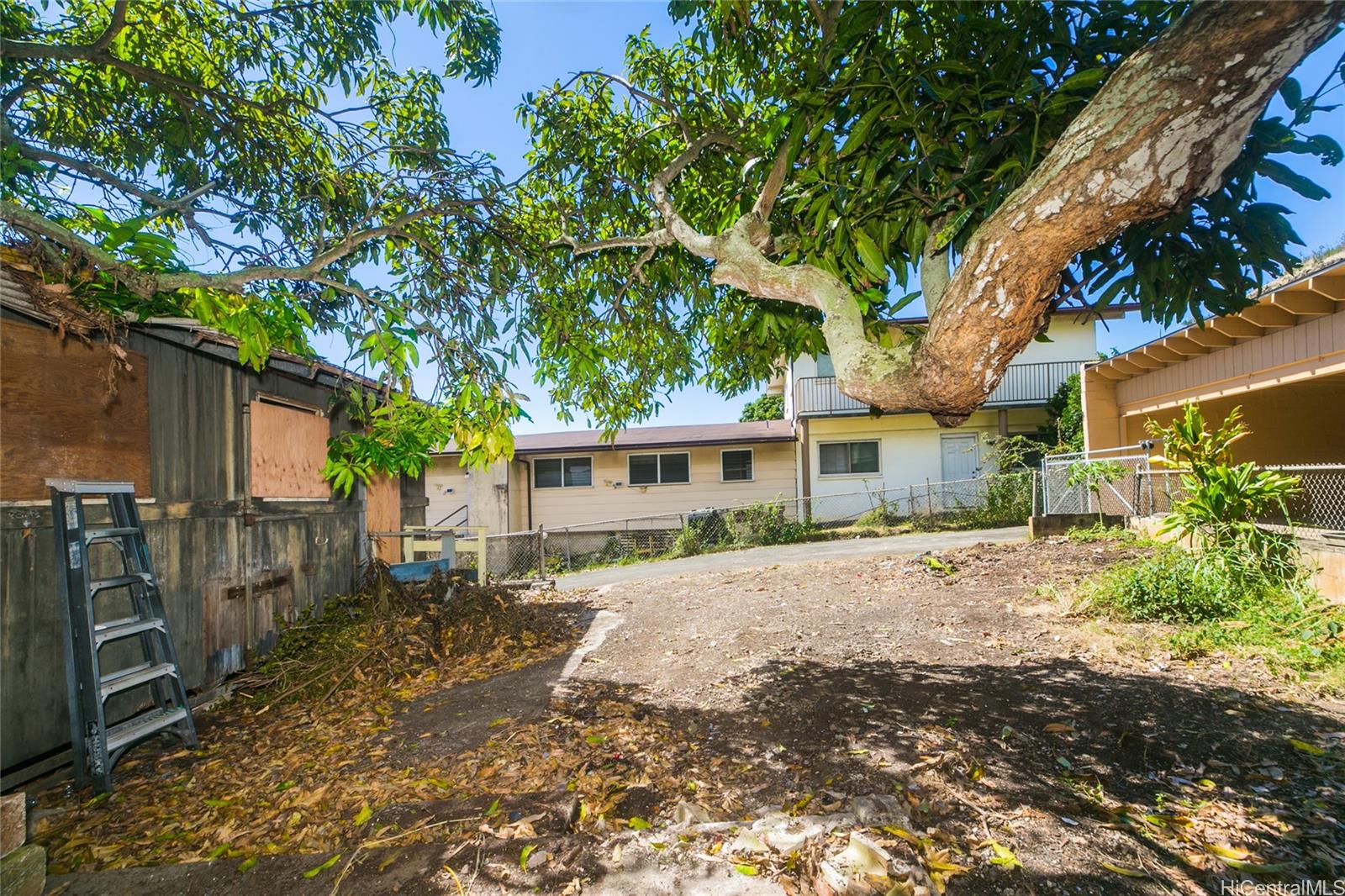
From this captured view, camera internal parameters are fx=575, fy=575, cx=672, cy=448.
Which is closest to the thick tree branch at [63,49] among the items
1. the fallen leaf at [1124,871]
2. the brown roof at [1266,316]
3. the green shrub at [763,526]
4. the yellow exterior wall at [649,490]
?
the fallen leaf at [1124,871]

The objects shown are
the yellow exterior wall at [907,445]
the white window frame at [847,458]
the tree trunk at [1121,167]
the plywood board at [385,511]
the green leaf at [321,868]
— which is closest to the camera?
the tree trunk at [1121,167]

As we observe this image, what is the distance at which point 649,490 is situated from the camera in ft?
58.5

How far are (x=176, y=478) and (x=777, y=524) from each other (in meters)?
12.5

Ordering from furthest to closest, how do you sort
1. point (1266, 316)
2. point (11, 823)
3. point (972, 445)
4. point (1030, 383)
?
point (972, 445) < point (1030, 383) < point (1266, 316) < point (11, 823)

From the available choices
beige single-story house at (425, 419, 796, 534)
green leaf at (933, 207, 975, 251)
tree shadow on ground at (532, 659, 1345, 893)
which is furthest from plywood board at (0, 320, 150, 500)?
beige single-story house at (425, 419, 796, 534)

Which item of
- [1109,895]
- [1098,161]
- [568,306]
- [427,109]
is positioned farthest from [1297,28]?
[427,109]

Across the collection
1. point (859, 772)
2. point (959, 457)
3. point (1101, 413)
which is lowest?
point (859, 772)

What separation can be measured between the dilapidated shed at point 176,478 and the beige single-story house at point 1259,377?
11082 mm

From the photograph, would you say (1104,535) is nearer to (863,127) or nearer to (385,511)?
(863,127)

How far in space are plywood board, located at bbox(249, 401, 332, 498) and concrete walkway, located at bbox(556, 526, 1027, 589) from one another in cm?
538

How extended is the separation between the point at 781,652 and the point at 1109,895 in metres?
3.42

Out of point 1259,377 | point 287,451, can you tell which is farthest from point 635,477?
point 1259,377

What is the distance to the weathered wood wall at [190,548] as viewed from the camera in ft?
11.7

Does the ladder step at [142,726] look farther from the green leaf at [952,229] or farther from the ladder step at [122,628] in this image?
the green leaf at [952,229]
